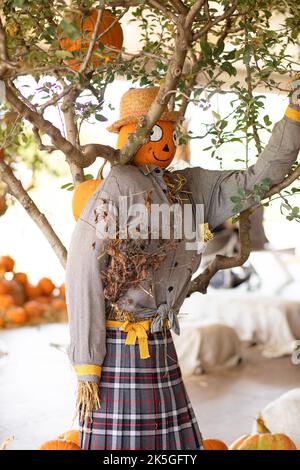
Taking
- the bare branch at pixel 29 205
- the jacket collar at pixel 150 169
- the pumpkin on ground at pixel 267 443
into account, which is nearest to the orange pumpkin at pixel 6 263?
the bare branch at pixel 29 205

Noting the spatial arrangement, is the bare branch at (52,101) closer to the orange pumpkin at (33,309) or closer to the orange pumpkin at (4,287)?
the orange pumpkin at (4,287)

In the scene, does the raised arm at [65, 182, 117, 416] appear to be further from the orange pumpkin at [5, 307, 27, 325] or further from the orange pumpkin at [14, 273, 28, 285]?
the orange pumpkin at [14, 273, 28, 285]

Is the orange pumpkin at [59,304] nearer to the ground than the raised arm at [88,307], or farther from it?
farther from it

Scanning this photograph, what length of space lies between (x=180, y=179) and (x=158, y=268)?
27 centimetres

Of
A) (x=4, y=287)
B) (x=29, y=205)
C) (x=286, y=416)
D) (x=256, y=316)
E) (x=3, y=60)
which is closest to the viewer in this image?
(x=3, y=60)

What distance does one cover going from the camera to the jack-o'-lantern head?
6.05 ft

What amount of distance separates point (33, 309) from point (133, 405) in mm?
3920

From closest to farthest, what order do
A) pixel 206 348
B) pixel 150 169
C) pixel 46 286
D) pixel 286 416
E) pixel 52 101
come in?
pixel 52 101
pixel 150 169
pixel 286 416
pixel 206 348
pixel 46 286

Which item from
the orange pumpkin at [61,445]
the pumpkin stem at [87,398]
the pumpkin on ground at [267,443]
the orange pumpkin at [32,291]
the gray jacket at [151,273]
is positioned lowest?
the orange pumpkin at [61,445]

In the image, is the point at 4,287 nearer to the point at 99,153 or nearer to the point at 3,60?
the point at 99,153

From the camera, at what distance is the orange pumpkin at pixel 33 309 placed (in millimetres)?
5539

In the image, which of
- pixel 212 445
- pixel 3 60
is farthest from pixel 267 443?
pixel 3 60

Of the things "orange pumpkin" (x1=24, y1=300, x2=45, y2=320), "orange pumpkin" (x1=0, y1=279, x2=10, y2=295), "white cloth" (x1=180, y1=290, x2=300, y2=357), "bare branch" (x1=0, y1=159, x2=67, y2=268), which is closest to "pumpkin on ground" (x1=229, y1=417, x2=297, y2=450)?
"bare branch" (x1=0, y1=159, x2=67, y2=268)

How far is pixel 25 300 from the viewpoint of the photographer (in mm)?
5648
